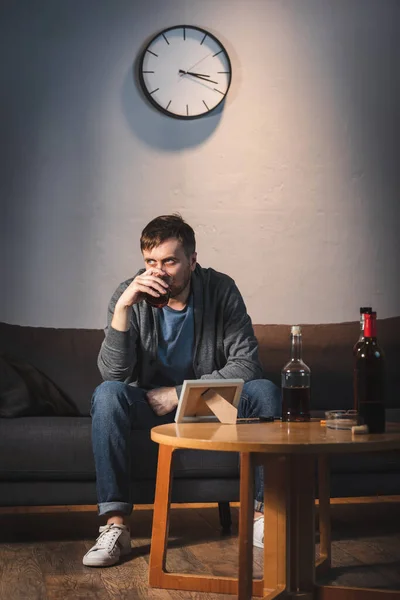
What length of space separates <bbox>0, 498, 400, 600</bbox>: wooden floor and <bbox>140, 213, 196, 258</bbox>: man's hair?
3.01 feet

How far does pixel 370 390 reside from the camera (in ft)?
6.37

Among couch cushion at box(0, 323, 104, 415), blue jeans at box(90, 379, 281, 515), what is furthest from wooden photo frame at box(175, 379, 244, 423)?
couch cushion at box(0, 323, 104, 415)

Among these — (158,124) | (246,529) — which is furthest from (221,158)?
(246,529)

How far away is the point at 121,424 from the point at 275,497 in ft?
2.38

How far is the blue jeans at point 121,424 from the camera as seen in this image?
7.93ft

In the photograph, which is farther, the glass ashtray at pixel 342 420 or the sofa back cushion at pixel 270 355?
the sofa back cushion at pixel 270 355

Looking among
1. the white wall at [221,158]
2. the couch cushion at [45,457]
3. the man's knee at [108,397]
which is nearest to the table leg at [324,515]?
the man's knee at [108,397]

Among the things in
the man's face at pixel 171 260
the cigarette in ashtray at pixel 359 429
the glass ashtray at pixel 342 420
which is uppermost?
the man's face at pixel 171 260

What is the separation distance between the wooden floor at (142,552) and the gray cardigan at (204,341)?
516 millimetres

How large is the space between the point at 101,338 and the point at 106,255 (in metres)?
0.59

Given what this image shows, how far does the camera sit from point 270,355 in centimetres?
330

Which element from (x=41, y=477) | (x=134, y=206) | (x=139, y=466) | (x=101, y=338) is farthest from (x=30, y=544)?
(x=134, y=206)

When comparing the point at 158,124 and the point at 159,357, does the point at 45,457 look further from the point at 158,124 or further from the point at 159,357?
the point at 158,124

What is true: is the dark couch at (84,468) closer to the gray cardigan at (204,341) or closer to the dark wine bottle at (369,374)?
the gray cardigan at (204,341)
